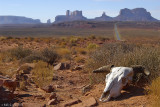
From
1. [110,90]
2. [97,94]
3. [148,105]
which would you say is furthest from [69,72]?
[148,105]

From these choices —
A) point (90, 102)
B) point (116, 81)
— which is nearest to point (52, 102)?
point (90, 102)

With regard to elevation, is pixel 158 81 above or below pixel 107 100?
above

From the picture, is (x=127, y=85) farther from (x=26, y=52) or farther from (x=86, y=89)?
(x=26, y=52)

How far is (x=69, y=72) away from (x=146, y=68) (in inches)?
190

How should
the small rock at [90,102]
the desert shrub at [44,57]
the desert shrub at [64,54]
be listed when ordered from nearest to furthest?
the small rock at [90,102] → the desert shrub at [44,57] → the desert shrub at [64,54]

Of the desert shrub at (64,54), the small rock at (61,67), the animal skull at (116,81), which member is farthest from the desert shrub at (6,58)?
the animal skull at (116,81)

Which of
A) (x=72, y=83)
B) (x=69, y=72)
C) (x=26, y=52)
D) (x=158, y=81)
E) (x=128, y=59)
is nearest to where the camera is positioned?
(x=158, y=81)

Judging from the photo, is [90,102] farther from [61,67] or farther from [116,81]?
[61,67]

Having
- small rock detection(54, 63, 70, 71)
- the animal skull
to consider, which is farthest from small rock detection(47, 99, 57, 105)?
small rock detection(54, 63, 70, 71)

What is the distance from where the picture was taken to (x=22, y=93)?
21.4 ft

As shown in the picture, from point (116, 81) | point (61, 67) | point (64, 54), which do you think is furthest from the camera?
point (64, 54)

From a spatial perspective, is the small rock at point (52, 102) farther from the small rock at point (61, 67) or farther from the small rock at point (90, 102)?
the small rock at point (61, 67)

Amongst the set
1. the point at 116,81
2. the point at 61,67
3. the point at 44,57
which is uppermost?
the point at 116,81

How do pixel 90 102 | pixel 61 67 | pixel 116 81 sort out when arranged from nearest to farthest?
pixel 90 102
pixel 116 81
pixel 61 67
